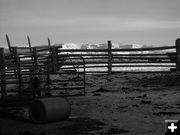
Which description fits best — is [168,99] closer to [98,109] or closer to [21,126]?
[98,109]

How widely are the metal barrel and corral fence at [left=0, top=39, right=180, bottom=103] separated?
205cm

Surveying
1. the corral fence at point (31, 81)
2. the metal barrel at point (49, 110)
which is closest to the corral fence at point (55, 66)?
the corral fence at point (31, 81)

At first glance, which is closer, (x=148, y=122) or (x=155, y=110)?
(x=148, y=122)

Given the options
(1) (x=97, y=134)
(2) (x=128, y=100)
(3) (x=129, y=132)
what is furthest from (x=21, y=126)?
(2) (x=128, y=100)

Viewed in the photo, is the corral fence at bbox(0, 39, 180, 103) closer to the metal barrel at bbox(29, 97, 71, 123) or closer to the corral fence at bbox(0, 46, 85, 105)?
the corral fence at bbox(0, 46, 85, 105)

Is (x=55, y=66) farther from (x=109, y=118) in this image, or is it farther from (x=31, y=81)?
(x=109, y=118)

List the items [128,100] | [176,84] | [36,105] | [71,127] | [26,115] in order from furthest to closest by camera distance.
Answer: [176,84]
[128,100]
[26,115]
[36,105]
[71,127]

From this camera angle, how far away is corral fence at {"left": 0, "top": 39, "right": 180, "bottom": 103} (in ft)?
32.0

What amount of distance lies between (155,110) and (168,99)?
74.8 inches

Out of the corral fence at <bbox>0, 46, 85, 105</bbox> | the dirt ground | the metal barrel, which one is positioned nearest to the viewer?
the dirt ground

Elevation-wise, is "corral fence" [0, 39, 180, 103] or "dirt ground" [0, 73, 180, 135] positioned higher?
"corral fence" [0, 39, 180, 103]

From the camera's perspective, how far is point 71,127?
21.4 ft

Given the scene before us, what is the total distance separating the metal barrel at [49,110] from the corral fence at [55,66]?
2.05 metres

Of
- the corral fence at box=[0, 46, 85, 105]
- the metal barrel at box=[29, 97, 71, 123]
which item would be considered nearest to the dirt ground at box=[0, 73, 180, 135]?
the metal barrel at box=[29, 97, 71, 123]
